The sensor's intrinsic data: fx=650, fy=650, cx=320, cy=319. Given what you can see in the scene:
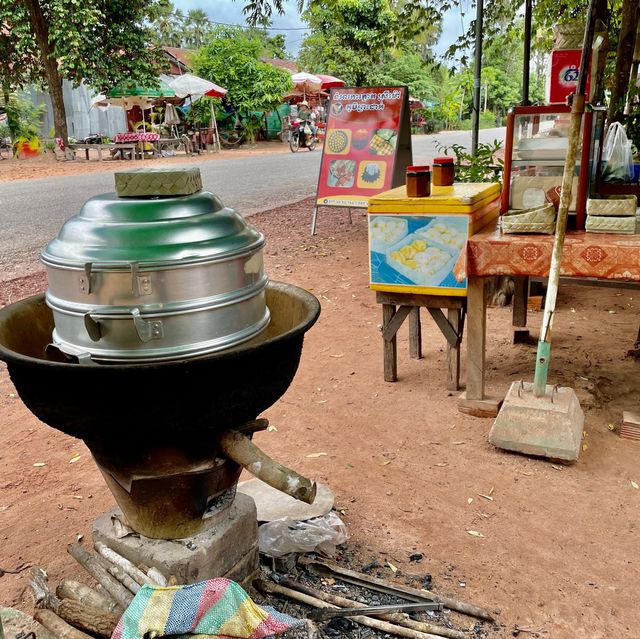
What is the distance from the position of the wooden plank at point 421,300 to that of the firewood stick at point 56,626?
104 inches

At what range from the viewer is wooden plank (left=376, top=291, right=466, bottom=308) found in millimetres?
3934

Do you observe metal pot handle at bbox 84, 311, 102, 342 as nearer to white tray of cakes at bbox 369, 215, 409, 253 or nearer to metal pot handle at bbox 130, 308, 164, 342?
metal pot handle at bbox 130, 308, 164, 342

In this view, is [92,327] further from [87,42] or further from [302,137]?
[302,137]

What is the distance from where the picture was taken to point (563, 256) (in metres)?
3.31

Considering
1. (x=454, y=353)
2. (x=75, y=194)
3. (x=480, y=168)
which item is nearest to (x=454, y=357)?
(x=454, y=353)

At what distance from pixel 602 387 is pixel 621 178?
4.43 feet

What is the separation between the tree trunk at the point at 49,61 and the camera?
19266mm

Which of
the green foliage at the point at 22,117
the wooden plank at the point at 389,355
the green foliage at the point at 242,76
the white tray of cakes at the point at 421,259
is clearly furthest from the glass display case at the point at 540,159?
the green foliage at the point at 242,76

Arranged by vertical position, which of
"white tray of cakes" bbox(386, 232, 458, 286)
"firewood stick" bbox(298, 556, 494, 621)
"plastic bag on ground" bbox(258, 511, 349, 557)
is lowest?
"firewood stick" bbox(298, 556, 494, 621)

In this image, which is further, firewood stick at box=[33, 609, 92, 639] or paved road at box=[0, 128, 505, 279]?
paved road at box=[0, 128, 505, 279]

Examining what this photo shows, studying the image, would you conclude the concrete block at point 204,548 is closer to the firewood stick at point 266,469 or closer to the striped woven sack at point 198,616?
the striped woven sack at point 198,616

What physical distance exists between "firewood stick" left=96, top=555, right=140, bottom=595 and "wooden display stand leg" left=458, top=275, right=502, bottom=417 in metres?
2.30

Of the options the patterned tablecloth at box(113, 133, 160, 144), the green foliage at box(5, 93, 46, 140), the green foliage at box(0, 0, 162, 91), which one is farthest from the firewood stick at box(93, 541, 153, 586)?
the green foliage at box(5, 93, 46, 140)

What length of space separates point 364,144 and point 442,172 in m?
3.84
